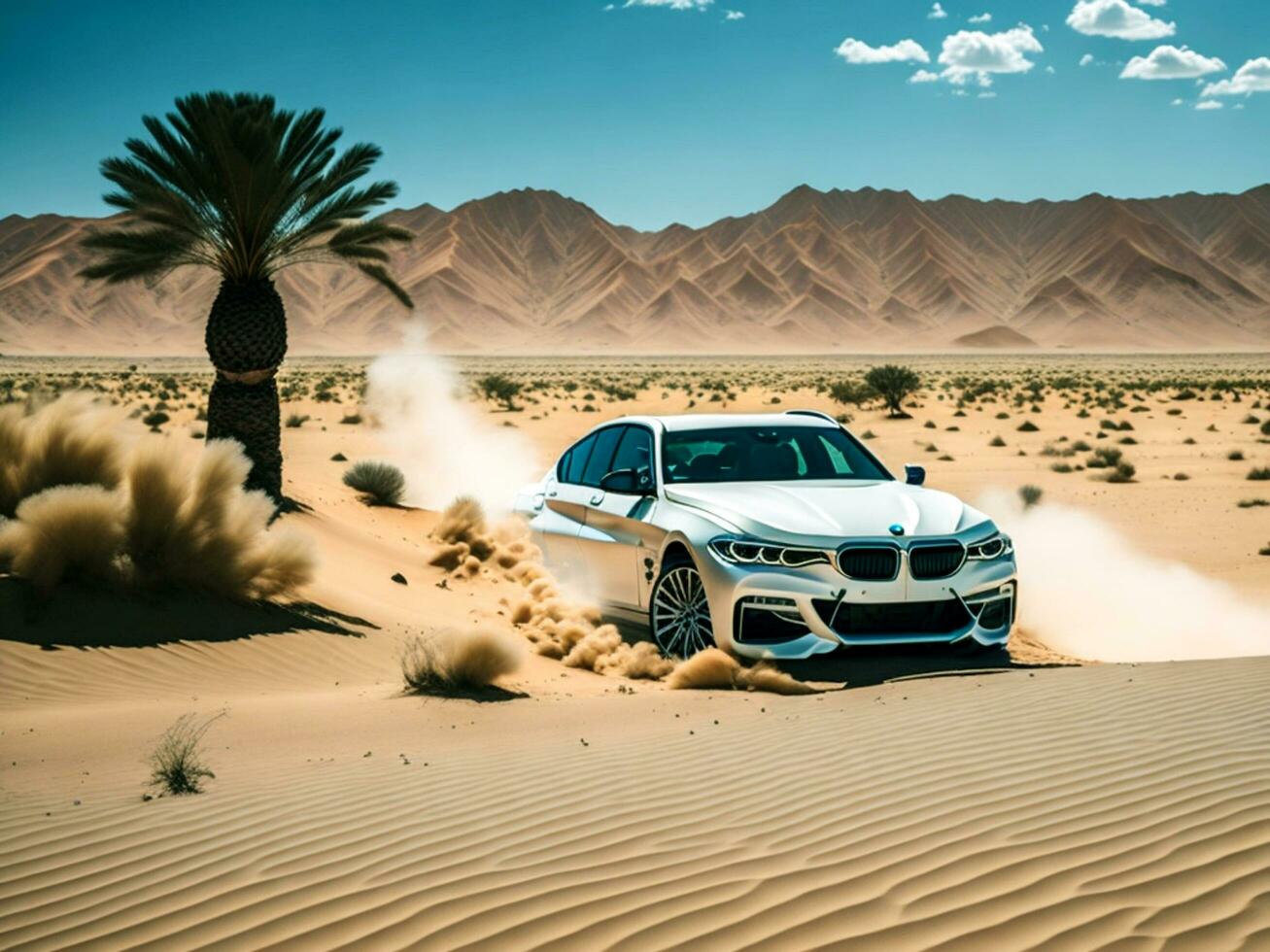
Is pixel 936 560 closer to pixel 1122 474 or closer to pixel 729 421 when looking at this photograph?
pixel 729 421

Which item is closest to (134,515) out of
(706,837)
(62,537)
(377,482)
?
(62,537)

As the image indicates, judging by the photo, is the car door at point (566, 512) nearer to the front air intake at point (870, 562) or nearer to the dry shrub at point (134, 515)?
the dry shrub at point (134, 515)

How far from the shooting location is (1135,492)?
23.1 m

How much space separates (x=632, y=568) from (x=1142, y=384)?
56.6 m

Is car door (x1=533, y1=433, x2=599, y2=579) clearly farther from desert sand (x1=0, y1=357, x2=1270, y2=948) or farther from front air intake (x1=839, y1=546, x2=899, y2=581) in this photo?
front air intake (x1=839, y1=546, x2=899, y2=581)

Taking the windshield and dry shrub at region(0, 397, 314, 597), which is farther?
dry shrub at region(0, 397, 314, 597)

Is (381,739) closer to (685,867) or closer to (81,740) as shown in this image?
(81,740)

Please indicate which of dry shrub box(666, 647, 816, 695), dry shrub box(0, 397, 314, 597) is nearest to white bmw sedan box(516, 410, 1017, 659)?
dry shrub box(666, 647, 816, 695)

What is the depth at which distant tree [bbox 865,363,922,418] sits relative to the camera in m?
44.2

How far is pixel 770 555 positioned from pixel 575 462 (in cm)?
316

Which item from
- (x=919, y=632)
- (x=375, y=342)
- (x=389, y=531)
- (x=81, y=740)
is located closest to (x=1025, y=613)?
(x=919, y=632)

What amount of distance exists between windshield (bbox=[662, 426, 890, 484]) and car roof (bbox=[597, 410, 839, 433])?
5cm

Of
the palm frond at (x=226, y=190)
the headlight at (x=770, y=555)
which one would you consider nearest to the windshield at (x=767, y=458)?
the headlight at (x=770, y=555)

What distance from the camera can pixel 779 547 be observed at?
27.0 ft
